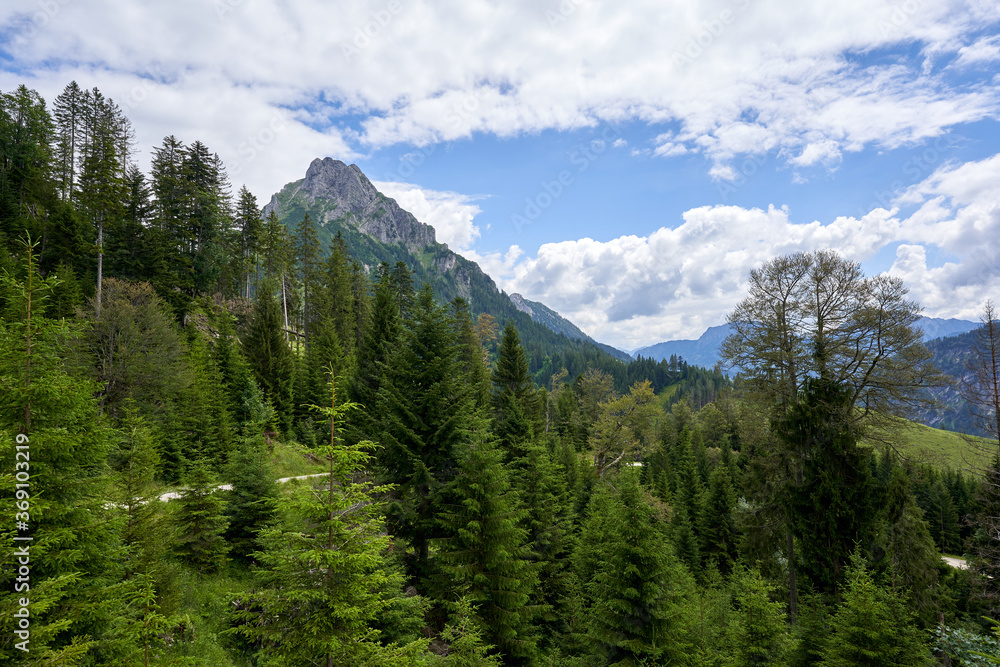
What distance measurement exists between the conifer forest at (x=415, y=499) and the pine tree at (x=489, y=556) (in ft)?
0.33

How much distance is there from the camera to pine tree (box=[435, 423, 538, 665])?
13.6m

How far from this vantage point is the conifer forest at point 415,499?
5.80 metres

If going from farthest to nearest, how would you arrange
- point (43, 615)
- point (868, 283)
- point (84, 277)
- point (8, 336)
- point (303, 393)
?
point (303, 393)
point (84, 277)
point (868, 283)
point (8, 336)
point (43, 615)

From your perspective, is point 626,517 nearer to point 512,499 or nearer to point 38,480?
point 512,499

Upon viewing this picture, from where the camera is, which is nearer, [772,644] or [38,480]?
[38,480]

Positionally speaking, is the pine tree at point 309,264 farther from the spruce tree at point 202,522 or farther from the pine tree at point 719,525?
the pine tree at point 719,525

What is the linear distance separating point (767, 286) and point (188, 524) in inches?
1029

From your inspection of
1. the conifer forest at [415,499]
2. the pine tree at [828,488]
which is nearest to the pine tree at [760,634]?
the conifer forest at [415,499]

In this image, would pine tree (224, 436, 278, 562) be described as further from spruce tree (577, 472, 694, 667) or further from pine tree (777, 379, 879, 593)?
pine tree (777, 379, 879, 593)

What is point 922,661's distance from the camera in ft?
31.2

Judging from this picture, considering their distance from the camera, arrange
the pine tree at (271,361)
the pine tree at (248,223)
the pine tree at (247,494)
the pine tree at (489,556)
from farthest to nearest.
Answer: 1. the pine tree at (248,223)
2. the pine tree at (271,361)
3. the pine tree at (247,494)
4. the pine tree at (489,556)

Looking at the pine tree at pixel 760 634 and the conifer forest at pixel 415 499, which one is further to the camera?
the pine tree at pixel 760 634

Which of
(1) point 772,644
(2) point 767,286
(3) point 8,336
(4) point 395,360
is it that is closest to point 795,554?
(1) point 772,644

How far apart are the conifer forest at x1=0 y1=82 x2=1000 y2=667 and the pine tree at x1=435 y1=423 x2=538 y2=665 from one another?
0.10 meters
